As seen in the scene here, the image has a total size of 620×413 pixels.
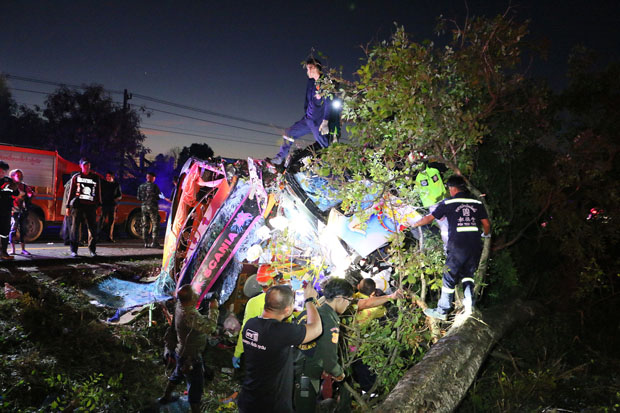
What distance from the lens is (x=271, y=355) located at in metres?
2.90

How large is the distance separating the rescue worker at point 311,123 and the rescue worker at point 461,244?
7.97 feet

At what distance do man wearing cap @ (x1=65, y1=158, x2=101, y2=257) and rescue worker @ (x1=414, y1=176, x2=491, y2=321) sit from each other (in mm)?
7572

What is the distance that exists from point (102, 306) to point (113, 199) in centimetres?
533

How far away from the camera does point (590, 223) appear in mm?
6973

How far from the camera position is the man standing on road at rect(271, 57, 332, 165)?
604 centimetres

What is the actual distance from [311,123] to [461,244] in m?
3.11

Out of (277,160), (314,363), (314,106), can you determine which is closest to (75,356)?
(314,363)

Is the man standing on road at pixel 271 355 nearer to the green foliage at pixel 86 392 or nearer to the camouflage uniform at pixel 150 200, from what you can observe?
the green foliage at pixel 86 392

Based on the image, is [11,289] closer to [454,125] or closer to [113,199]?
[113,199]

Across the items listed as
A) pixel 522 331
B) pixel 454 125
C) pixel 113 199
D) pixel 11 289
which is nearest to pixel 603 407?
pixel 522 331

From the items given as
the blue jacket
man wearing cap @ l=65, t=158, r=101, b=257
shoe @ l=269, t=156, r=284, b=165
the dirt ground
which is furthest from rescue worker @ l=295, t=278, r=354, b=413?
man wearing cap @ l=65, t=158, r=101, b=257

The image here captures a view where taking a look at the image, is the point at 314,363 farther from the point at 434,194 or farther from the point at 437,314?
the point at 434,194

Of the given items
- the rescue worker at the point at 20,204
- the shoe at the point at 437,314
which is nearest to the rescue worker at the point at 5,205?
the rescue worker at the point at 20,204

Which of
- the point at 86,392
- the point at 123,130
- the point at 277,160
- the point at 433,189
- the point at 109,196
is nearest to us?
the point at 86,392
